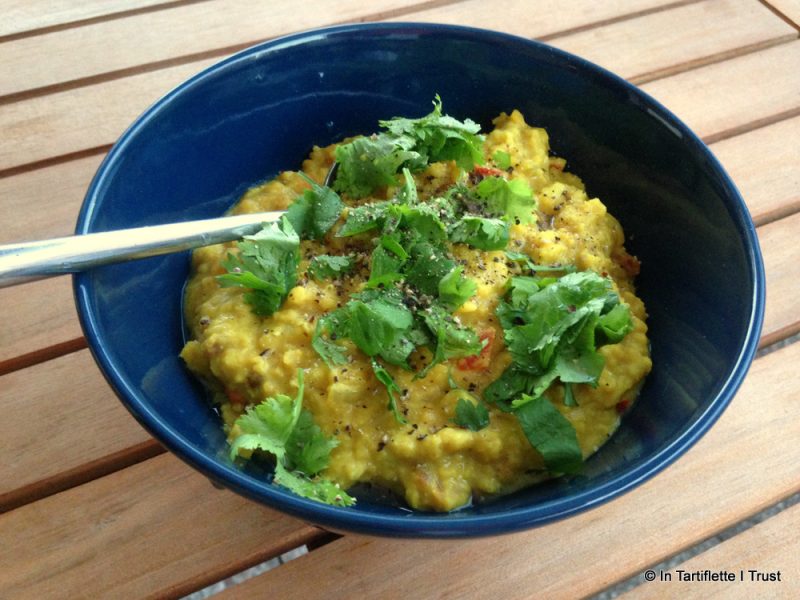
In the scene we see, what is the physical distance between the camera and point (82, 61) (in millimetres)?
2252

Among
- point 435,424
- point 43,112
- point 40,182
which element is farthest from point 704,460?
point 43,112

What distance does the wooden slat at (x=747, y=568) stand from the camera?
1.41 meters

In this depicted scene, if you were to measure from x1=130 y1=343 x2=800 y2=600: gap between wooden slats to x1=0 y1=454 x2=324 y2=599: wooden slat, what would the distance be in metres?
0.07

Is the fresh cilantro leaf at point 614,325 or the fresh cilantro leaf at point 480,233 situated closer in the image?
the fresh cilantro leaf at point 614,325

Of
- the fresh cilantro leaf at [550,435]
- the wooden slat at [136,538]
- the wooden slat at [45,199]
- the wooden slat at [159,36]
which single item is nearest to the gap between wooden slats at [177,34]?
the wooden slat at [159,36]

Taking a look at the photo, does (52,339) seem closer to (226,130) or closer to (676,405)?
(226,130)

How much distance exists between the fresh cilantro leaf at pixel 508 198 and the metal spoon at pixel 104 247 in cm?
45

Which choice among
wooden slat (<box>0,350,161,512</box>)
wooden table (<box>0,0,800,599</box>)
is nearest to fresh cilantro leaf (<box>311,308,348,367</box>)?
wooden table (<box>0,0,800,599</box>)

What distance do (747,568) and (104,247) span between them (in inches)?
48.4

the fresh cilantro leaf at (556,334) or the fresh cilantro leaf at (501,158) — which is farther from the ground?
the fresh cilantro leaf at (501,158)

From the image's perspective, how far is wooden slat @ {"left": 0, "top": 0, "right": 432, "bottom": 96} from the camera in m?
2.22

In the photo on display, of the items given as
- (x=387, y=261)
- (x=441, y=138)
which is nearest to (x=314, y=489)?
(x=387, y=261)

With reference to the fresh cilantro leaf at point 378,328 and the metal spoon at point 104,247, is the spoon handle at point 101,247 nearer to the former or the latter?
the metal spoon at point 104,247

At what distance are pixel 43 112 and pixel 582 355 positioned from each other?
1.56m
